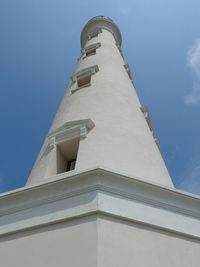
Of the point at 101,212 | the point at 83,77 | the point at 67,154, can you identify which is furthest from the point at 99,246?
the point at 83,77

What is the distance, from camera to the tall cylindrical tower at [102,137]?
25.1 ft

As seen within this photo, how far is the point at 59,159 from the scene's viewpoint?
8.67 m

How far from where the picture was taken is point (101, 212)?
19.4 feet

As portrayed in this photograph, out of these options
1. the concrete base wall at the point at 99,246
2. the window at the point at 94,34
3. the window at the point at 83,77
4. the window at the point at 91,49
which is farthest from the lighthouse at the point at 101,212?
the window at the point at 94,34

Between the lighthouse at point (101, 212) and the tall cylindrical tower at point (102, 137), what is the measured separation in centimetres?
3

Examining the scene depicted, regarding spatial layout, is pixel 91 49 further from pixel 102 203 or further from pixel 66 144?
pixel 102 203

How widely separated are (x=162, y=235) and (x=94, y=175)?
1642mm

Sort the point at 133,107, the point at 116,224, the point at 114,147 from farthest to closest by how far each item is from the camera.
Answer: the point at 133,107, the point at 114,147, the point at 116,224

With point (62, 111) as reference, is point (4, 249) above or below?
below

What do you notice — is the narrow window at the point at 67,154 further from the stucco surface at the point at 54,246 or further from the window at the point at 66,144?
the stucco surface at the point at 54,246

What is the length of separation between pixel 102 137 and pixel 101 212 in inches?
107

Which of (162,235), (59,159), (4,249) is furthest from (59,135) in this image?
(162,235)

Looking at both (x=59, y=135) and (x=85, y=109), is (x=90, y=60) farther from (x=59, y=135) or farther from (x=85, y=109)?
(x=59, y=135)

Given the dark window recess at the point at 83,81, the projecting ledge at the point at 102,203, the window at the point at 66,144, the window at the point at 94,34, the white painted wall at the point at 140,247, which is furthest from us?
the window at the point at 94,34
